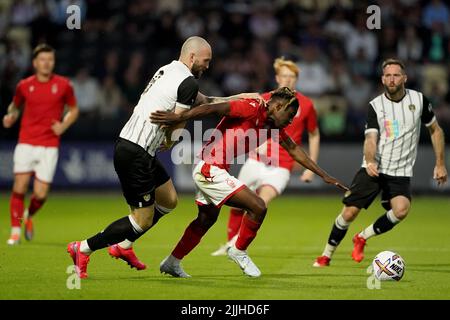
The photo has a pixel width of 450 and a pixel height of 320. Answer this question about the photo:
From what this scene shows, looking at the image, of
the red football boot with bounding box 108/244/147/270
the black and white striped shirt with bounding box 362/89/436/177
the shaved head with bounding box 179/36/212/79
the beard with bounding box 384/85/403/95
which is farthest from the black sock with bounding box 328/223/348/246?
the shaved head with bounding box 179/36/212/79

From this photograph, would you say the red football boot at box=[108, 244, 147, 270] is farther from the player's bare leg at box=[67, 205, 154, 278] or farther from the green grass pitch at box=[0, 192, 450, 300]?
the player's bare leg at box=[67, 205, 154, 278]

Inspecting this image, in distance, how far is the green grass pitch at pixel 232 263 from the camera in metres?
8.28

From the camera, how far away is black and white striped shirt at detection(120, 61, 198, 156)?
8594 millimetres

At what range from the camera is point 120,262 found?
10.6m

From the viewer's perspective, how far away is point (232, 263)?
35.3 feet

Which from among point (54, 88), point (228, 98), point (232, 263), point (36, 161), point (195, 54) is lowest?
point (232, 263)

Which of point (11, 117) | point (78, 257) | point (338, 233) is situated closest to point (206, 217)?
point (78, 257)

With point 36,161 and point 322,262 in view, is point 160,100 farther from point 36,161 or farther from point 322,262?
point 36,161

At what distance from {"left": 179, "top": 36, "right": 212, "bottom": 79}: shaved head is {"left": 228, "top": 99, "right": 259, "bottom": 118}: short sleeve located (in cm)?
46

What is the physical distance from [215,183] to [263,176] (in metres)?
2.76

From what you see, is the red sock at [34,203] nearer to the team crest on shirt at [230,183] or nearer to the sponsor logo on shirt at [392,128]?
the team crest on shirt at [230,183]
